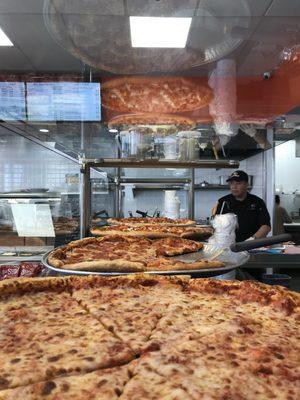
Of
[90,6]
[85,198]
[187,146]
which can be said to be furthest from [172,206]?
[90,6]

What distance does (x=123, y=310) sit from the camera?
138cm

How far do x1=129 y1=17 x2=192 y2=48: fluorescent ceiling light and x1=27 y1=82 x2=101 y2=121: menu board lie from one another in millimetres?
638

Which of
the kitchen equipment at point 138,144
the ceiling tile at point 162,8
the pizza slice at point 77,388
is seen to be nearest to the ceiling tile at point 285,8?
the ceiling tile at point 162,8

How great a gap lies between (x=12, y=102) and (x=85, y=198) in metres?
0.94

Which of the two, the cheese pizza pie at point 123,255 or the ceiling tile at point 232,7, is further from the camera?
the ceiling tile at point 232,7

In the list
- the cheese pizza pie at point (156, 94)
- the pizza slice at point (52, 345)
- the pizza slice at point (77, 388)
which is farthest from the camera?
the cheese pizza pie at point (156, 94)

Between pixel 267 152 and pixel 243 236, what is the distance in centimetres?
351

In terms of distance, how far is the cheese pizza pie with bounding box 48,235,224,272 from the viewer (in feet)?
6.17

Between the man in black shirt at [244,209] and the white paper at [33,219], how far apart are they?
7.02 ft

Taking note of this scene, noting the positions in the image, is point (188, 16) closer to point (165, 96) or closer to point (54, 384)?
point (165, 96)

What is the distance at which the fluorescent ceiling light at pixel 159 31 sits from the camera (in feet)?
10.5

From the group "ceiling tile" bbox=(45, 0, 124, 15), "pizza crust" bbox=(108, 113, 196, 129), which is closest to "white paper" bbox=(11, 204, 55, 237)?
"pizza crust" bbox=(108, 113, 196, 129)

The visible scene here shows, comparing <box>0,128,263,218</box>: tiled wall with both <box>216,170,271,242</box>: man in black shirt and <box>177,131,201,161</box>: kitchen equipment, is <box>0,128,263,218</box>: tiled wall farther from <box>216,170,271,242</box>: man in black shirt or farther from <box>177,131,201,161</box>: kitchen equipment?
<box>177,131,201,161</box>: kitchen equipment

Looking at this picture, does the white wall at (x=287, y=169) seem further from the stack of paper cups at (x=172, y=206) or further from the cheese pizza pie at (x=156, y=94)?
the cheese pizza pie at (x=156, y=94)
